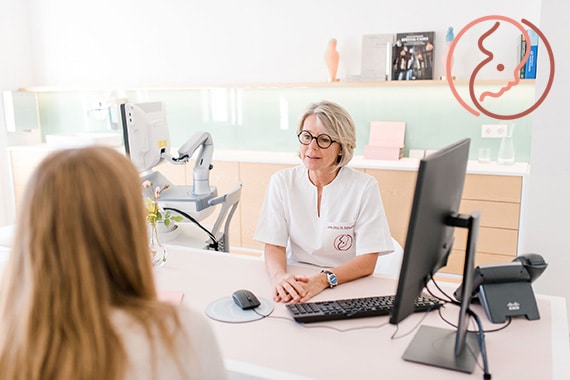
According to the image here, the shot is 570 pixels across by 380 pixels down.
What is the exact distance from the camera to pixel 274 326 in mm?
1548

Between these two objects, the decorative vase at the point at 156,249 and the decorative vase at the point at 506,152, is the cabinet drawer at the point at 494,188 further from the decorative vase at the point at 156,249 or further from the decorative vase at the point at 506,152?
the decorative vase at the point at 156,249

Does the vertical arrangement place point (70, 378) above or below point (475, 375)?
above

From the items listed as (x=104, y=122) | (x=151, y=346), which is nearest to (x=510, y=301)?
(x=151, y=346)

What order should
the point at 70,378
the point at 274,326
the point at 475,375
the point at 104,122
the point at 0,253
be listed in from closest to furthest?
the point at 70,378, the point at 475,375, the point at 274,326, the point at 0,253, the point at 104,122

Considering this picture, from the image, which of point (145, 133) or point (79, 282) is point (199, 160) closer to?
point (145, 133)

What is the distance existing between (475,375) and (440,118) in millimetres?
3095

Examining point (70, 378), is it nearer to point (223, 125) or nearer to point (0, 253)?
point (0, 253)

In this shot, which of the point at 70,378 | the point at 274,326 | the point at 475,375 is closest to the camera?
the point at 70,378

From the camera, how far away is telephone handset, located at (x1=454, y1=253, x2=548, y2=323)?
1568 mm

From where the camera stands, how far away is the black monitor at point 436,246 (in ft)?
3.76

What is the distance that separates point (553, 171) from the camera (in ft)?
10.3

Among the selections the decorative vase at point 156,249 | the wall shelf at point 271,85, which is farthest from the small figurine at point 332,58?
the decorative vase at point 156,249

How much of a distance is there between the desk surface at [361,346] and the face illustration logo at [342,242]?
0.36m

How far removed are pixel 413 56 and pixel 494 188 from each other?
116cm
